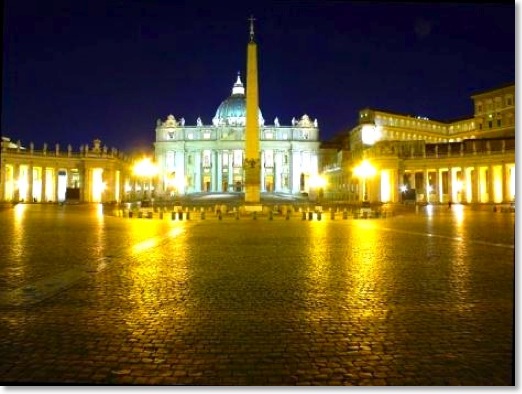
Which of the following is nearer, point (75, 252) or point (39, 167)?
point (75, 252)

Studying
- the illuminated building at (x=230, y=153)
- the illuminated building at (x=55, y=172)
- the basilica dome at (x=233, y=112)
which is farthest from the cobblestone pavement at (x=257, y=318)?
the basilica dome at (x=233, y=112)

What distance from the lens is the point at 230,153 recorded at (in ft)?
443

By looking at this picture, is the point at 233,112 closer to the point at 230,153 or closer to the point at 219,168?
the point at 230,153

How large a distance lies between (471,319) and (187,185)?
129 metres

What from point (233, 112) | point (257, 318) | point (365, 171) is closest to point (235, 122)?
point (233, 112)

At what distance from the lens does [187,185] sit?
5315 inches

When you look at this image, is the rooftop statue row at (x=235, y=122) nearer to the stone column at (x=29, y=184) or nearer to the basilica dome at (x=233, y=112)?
the basilica dome at (x=233, y=112)

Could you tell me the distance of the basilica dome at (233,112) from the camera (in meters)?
138

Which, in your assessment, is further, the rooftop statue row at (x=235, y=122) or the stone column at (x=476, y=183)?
the rooftop statue row at (x=235, y=122)

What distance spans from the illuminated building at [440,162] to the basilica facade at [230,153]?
25.7 m

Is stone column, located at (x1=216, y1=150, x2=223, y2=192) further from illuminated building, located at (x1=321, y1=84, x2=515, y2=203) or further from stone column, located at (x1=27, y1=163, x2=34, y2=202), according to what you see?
stone column, located at (x1=27, y1=163, x2=34, y2=202)

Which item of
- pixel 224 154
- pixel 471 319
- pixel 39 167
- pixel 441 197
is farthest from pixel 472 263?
pixel 224 154

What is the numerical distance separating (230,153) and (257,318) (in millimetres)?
128031

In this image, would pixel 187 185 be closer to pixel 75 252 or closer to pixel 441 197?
pixel 441 197
